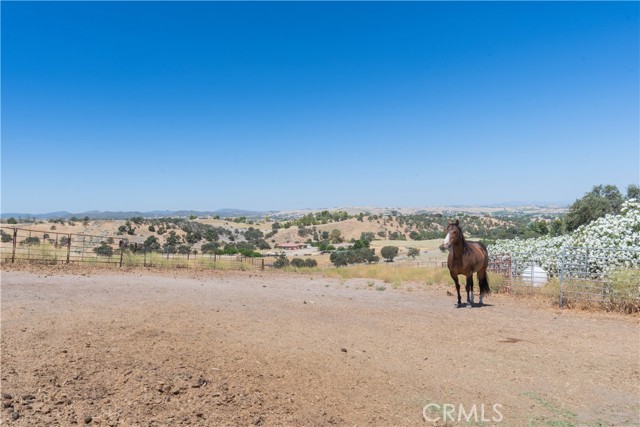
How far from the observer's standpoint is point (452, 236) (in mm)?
12914

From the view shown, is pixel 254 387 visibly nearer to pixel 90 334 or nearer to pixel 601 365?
pixel 90 334

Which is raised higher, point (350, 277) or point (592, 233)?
point (592, 233)

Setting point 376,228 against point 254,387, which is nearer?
point 254,387

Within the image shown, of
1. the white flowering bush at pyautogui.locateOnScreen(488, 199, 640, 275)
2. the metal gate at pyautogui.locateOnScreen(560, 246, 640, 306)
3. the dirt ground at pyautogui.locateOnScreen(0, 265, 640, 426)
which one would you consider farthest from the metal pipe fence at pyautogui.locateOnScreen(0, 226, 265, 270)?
the metal gate at pyautogui.locateOnScreen(560, 246, 640, 306)

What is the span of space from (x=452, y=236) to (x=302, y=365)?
7886mm

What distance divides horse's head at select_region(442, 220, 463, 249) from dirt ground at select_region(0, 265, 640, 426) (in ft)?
7.25

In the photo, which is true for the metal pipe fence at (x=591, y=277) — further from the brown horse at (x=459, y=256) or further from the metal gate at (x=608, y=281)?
the brown horse at (x=459, y=256)

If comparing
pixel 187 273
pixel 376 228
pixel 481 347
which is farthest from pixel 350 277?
pixel 376 228

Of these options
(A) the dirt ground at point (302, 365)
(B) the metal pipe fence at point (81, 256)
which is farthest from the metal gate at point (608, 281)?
(B) the metal pipe fence at point (81, 256)

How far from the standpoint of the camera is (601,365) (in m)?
7.34

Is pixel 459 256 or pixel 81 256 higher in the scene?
pixel 459 256

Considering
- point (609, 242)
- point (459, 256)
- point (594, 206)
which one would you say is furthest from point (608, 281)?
point (594, 206)

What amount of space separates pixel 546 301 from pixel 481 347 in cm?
800

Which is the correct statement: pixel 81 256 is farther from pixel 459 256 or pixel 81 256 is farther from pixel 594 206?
pixel 594 206
